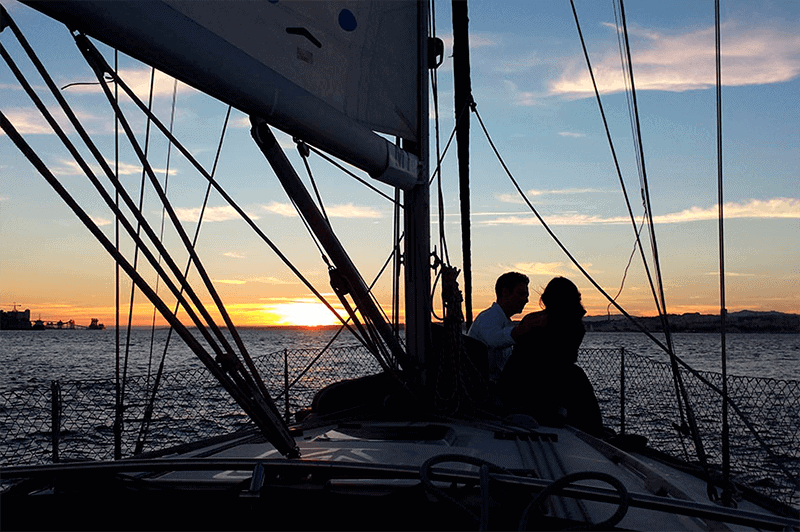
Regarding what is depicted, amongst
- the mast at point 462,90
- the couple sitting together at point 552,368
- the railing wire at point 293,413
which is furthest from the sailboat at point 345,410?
the railing wire at point 293,413

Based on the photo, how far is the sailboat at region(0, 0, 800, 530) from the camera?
2.32m

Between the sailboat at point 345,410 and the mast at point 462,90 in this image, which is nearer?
the sailboat at point 345,410

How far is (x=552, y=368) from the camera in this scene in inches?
198

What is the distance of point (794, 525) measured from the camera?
2014 millimetres

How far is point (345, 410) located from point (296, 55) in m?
2.35

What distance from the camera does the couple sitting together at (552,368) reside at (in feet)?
15.7

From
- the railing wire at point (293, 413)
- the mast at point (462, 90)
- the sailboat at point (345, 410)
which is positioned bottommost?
the railing wire at point (293, 413)

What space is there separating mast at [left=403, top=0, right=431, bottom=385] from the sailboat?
14 millimetres

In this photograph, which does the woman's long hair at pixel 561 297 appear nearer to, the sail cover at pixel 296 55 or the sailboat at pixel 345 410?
the sailboat at pixel 345 410

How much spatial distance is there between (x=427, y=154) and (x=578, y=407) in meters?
2.09

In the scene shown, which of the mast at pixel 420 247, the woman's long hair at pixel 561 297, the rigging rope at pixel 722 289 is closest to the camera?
the rigging rope at pixel 722 289

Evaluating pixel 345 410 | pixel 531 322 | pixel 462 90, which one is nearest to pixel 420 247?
pixel 531 322

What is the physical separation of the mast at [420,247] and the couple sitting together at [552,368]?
2.30 ft

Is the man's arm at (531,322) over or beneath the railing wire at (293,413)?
over
